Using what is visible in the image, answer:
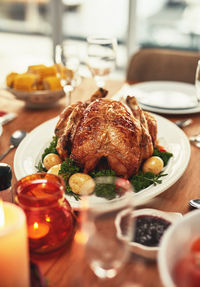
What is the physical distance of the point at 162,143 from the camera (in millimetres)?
1358

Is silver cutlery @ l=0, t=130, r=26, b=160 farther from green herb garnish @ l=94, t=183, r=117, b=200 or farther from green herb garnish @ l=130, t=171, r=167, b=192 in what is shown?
green herb garnish @ l=94, t=183, r=117, b=200

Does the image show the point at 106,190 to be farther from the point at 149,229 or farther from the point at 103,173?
the point at 103,173

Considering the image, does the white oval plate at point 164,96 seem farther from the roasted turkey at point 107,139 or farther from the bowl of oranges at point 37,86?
the roasted turkey at point 107,139

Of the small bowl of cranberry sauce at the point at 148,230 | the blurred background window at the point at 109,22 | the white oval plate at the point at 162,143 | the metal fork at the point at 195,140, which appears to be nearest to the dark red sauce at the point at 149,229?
the small bowl of cranberry sauce at the point at 148,230

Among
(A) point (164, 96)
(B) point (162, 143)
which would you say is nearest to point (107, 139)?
(B) point (162, 143)

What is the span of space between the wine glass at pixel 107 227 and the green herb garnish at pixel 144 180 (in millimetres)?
362

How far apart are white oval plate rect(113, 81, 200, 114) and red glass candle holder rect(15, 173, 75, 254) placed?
0.91m

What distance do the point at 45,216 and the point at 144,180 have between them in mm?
370

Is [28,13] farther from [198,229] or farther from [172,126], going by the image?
[198,229]

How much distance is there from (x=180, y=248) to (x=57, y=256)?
289mm

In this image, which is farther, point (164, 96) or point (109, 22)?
point (109, 22)

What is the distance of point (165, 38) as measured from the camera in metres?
4.04

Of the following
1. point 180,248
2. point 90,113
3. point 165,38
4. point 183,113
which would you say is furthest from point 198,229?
point 165,38

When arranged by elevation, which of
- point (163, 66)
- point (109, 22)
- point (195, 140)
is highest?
point (109, 22)
